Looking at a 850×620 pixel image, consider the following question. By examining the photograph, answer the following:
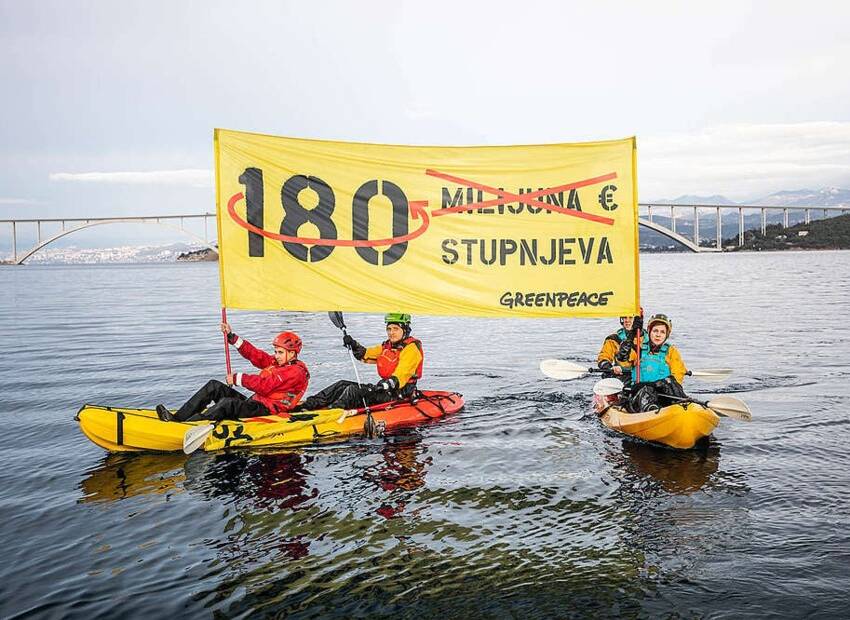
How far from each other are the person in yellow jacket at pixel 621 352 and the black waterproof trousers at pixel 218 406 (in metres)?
6.18

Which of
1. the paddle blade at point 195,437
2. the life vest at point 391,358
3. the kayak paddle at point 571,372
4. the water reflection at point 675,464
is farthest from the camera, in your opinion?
the kayak paddle at point 571,372

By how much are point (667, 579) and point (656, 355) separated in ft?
19.0

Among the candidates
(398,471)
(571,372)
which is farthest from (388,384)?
(571,372)

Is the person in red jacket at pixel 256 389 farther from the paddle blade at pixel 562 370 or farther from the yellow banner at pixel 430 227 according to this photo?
the paddle blade at pixel 562 370

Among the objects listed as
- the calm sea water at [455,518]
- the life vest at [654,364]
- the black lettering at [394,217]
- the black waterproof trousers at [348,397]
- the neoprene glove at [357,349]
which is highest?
the black lettering at [394,217]

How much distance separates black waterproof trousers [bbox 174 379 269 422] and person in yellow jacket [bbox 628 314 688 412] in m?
Answer: 6.07

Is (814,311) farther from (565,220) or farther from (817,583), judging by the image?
(817,583)

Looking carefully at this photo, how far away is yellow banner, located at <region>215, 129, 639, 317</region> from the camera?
35.3 feet

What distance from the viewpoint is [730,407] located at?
11.6m

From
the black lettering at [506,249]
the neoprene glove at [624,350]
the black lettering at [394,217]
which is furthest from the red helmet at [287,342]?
the neoprene glove at [624,350]

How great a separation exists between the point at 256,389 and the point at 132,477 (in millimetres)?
2344

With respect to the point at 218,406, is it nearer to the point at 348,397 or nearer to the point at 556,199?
the point at 348,397

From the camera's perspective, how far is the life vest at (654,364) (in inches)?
486

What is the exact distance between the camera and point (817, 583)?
6.82 metres
